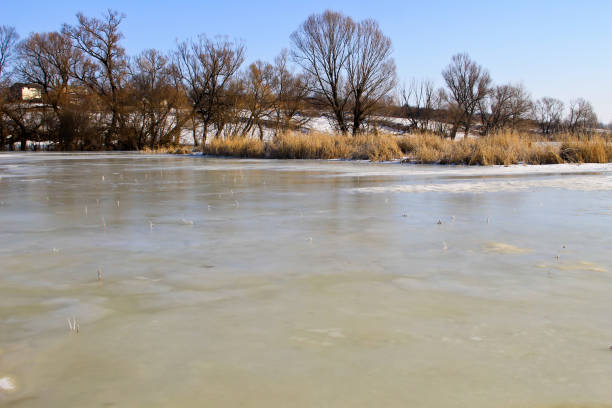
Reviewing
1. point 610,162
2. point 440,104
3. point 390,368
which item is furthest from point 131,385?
point 440,104

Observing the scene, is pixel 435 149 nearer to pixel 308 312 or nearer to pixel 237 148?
pixel 237 148

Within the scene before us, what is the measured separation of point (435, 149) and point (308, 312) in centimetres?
1275

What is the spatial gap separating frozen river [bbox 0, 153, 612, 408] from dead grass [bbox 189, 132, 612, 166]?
8.94 meters

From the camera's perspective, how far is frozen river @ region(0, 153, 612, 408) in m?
1.21

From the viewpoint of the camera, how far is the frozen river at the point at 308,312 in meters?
1.21

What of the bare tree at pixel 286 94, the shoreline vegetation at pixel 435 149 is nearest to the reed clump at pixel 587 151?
the shoreline vegetation at pixel 435 149

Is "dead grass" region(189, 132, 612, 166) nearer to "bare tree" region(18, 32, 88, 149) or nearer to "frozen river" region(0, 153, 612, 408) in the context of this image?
"frozen river" region(0, 153, 612, 408)

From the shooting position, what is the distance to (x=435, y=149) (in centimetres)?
1389

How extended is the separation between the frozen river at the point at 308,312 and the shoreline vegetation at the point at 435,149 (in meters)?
8.95

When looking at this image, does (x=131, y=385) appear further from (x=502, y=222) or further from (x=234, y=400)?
(x=502, y=222)

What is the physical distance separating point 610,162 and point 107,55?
2795 centimetres

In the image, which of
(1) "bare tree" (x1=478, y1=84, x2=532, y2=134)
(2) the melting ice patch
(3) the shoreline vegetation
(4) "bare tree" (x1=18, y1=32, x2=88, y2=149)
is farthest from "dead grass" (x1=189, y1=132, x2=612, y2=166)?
(1) "bare tree" (x1=478, y1=84, x2=532, y2=134)

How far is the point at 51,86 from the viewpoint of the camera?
108ft

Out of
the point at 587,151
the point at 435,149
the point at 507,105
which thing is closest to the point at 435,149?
the point at 435,149
